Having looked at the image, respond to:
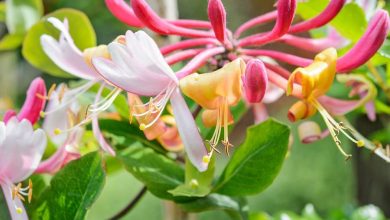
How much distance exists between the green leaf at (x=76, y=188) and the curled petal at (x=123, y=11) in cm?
13

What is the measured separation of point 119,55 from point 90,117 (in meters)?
0.12

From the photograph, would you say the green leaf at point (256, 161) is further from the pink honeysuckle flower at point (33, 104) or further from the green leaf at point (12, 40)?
the green leaf at point (12, 40)

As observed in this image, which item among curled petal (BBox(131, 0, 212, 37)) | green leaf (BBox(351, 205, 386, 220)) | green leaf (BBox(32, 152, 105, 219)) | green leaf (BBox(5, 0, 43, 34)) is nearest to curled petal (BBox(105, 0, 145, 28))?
curled petal (BBox(131, 0, 212, 37))

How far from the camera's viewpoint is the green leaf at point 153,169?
0.66m

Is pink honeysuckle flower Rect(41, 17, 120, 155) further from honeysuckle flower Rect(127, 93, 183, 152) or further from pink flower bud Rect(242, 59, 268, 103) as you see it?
pink flower bud Rect(242, 59, 268, 103)

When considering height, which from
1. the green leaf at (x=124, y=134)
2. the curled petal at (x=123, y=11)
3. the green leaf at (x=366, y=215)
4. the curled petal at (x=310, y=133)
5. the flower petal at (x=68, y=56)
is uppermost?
the curled petal at (x=123, y=11)

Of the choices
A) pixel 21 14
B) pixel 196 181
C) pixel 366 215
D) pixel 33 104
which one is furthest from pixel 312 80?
pixel 366 215

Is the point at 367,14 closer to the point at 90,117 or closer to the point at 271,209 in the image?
the point at 90,117

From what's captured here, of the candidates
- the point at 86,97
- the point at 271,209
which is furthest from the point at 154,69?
the point at 271,209

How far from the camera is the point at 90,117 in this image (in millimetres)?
663

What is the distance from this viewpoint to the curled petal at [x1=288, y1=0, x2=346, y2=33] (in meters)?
0.62

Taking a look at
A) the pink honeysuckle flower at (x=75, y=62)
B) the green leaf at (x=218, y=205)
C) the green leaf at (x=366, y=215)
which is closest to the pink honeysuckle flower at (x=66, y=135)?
the pink honeysuckle flower at (x=75, y=62)

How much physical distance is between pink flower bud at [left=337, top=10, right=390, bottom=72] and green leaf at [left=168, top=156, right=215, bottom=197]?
0.47 ft

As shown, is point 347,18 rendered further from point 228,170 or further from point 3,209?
point 3,209
